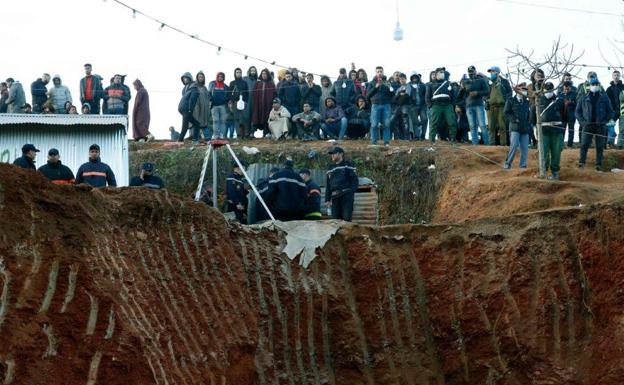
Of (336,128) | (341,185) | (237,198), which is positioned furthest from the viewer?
(336,128)

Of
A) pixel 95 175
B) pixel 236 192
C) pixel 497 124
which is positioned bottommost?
pixel 236 192

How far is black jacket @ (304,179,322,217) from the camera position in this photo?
17859 mm

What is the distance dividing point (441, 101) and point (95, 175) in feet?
35.8

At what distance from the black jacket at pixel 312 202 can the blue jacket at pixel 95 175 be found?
11.3ft

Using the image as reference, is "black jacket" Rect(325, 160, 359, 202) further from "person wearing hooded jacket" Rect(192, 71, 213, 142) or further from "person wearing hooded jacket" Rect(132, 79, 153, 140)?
"person wearing hooded jacket" Rect(132, 79, 153, 140)

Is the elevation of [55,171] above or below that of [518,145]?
below

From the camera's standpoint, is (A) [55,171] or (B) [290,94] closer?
(A) [55,171]

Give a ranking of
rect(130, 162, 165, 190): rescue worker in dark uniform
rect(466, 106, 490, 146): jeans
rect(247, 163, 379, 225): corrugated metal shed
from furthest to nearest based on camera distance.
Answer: rect(466, 106, 490, 146): jeans → rect(247, 163, 379, 225): corrugated metal shed → rect(130, 162, 165, 190): rescue worker in dark uniform

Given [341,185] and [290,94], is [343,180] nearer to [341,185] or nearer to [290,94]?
[341,185]

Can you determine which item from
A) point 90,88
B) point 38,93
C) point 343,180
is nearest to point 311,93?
point 90,88

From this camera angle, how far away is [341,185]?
19.1 meters

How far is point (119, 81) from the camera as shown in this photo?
83.4 feet

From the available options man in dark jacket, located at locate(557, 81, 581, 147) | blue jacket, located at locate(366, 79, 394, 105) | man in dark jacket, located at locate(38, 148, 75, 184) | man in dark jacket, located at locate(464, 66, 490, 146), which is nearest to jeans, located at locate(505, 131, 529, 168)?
man in dark jacket, located at locate(464, 66, 490, 146)

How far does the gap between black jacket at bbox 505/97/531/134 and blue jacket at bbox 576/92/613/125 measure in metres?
2.08
